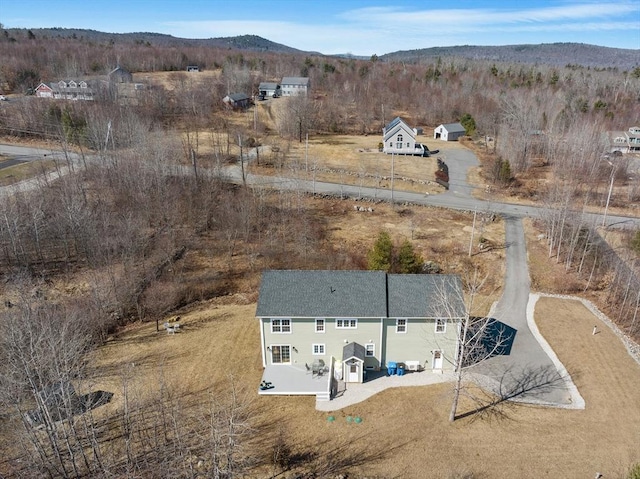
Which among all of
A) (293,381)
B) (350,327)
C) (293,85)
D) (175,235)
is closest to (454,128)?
(293,85)

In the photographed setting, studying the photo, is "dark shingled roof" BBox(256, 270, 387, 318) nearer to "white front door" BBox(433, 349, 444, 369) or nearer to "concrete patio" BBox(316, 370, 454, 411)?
"concrete patio" BBox(316, 370, 454, 411)

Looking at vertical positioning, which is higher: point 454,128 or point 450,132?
point 454,128

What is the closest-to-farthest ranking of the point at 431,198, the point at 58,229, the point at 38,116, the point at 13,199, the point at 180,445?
the point at 180,445 → the point at 58,229 → the point at 13,199 → the point at 431,198 → the point at 38,116

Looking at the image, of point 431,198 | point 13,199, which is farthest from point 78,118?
point 431,198

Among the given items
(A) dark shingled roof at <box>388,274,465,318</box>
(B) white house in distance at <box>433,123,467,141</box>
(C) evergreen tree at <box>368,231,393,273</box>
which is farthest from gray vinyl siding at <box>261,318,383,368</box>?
(B) white house in distance at <box>433,123,467,141</box>

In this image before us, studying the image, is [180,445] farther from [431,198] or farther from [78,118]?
[78,118]

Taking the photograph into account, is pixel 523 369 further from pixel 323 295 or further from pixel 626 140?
pixel 626 140
